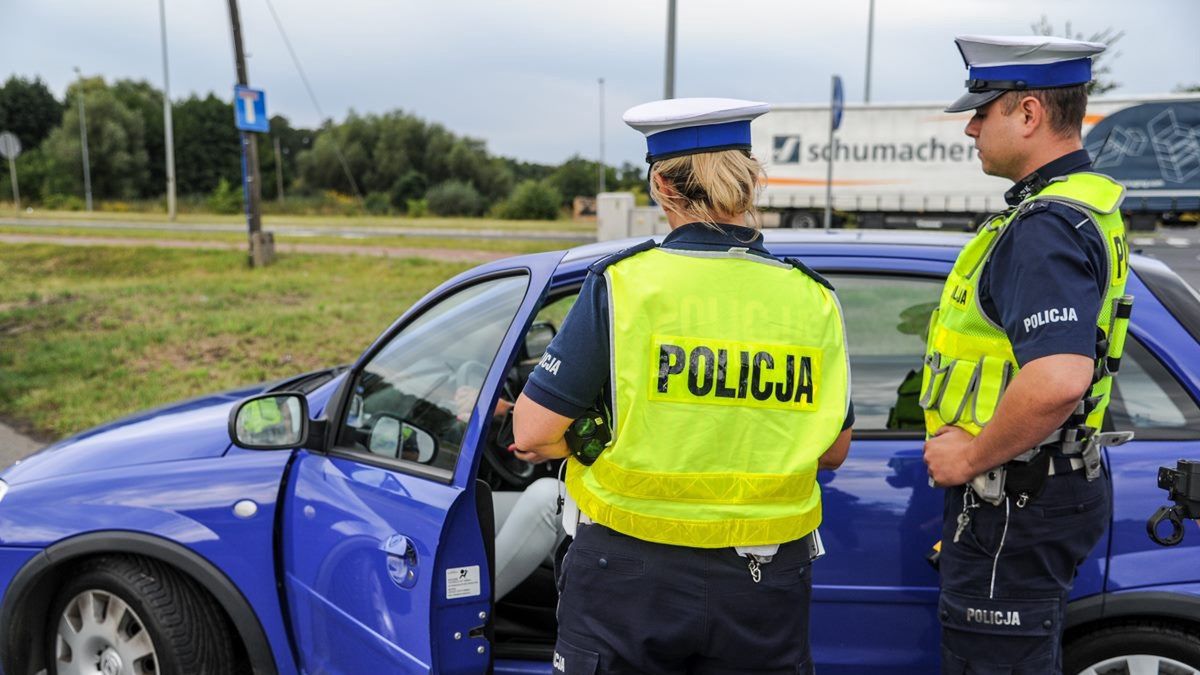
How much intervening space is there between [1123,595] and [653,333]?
1415 mm

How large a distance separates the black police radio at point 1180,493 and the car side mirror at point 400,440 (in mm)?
1774

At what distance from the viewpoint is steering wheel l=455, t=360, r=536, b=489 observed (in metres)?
2.80

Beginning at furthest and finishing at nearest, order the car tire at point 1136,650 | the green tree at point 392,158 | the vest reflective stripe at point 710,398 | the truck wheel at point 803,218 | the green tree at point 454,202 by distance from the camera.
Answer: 1. the green tree at point 392,158
2. the green tree at point 454,202
3. the truck wheel at point 803,218
4. the car tire at point 1136,650
5. the vest reflective stripe at point 710,398

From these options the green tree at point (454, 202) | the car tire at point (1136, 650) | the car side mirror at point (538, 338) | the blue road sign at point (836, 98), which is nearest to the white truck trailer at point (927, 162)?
the blue road sign at point (836, 98)

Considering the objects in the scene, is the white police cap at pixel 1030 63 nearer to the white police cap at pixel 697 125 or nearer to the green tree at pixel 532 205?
the white police cap at pixel 697 125

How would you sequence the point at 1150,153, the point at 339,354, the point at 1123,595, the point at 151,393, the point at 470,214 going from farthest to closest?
the point at 470,214
the point at 1150,153
the point at 339,354
the point at 151,393
the point at 1123,595

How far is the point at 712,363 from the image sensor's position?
159 cm

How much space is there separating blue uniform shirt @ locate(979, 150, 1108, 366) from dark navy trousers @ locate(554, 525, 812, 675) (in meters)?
0.61

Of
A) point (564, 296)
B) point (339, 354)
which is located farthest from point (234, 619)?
point (339, 354)

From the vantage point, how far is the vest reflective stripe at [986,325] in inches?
72.8

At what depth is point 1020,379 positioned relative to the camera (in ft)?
A: 5.76

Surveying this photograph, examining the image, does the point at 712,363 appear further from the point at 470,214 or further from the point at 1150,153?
the point at 470,214

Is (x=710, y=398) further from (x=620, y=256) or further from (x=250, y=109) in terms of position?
(x=250, y=109)

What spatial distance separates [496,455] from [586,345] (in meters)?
1.51
